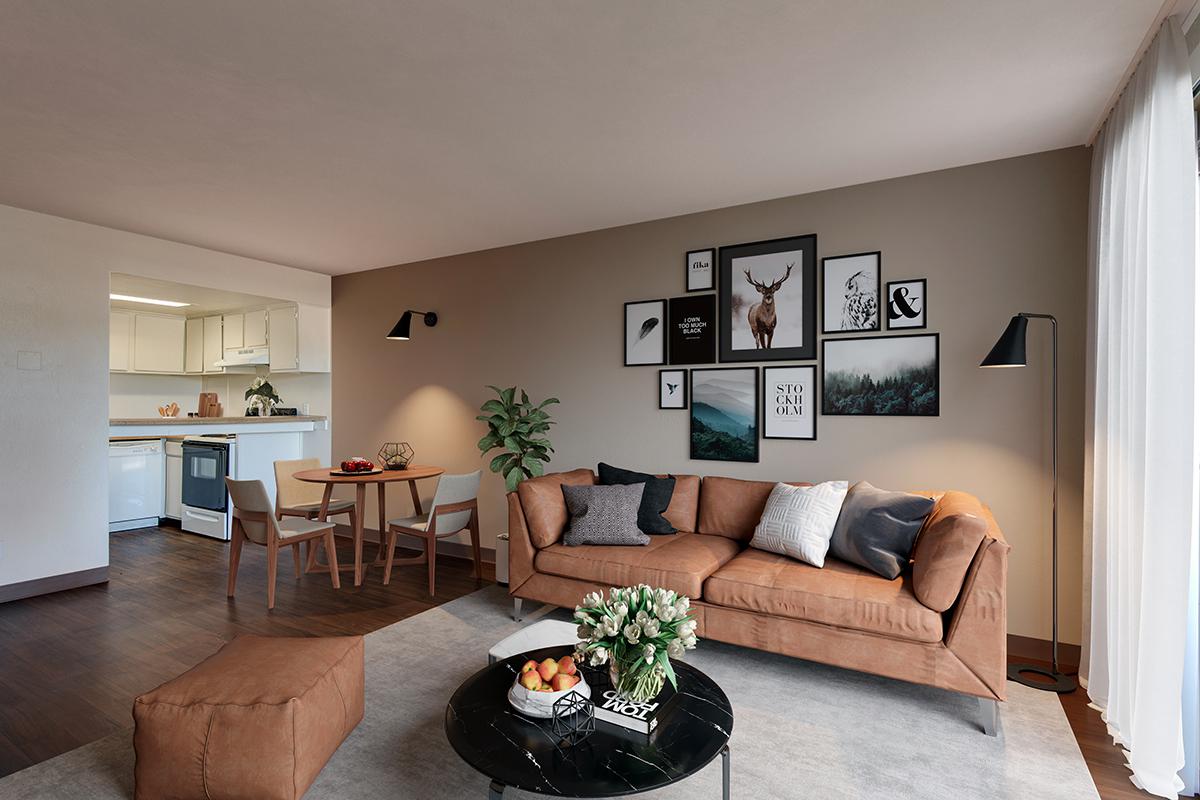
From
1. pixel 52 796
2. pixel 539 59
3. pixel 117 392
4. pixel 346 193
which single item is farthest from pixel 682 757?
pixel 117 392

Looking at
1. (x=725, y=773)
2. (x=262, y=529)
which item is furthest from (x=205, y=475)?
(x=725, y=773)

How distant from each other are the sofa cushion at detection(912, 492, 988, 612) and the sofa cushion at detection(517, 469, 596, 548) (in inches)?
76.9

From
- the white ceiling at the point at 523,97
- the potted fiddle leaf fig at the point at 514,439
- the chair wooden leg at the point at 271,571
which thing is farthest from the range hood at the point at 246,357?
the potted fiddle leaf fig at the point at 514,439

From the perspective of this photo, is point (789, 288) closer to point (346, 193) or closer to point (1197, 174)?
point (1197, 174)

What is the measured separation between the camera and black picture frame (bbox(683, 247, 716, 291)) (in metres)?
4.20

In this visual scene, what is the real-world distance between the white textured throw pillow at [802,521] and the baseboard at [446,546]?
251 centimetres

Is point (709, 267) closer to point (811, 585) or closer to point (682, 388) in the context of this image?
point (682, 388)

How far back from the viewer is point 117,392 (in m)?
7.13

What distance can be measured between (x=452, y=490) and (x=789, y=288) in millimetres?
2620

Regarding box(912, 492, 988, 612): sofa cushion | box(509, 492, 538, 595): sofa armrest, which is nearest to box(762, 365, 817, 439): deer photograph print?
box(912, 492, 988, 612): sofa cushion

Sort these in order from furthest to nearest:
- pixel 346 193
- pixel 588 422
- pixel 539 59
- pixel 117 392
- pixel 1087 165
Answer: pixel 117 392 < pixel 588 422 < pixel 346 193 < pixel 1087 165 < pixel 539 59

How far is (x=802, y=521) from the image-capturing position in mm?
3238

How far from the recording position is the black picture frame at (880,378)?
3.47 meters

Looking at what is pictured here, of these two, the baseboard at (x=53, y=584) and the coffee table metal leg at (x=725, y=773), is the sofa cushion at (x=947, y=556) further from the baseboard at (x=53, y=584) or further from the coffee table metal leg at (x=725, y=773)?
the baseboard at (x=53, y=584)
